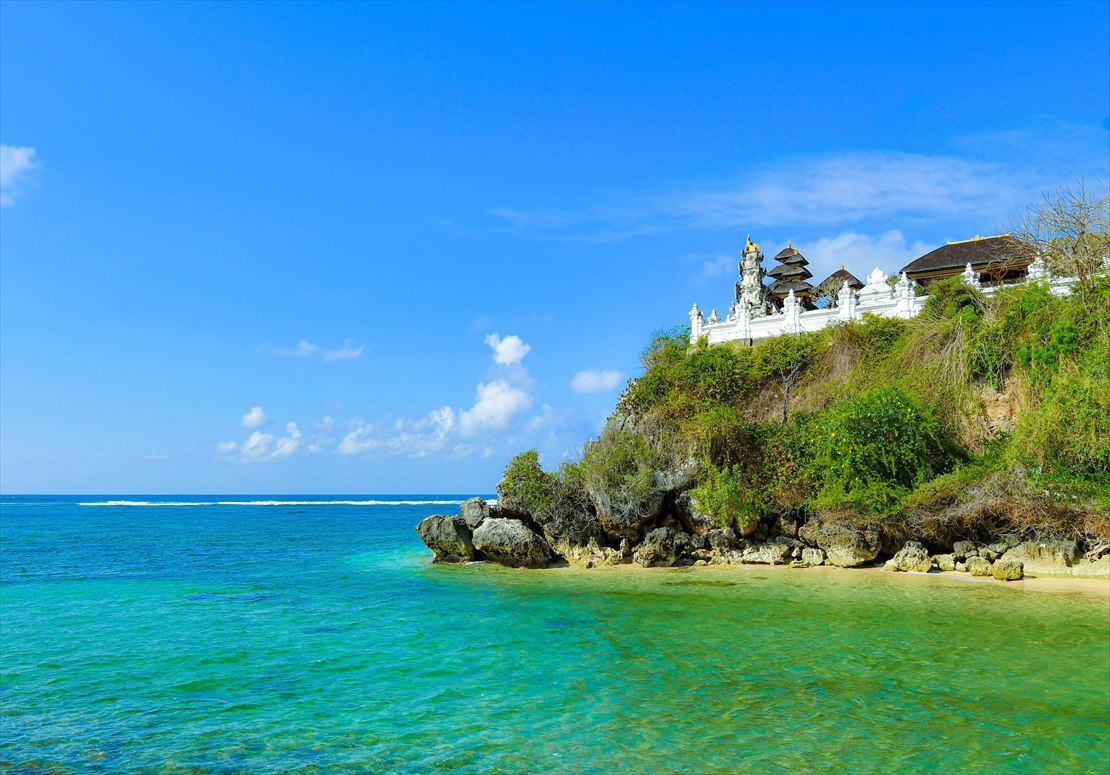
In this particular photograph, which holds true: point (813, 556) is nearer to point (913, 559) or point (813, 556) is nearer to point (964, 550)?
point (913, 559)

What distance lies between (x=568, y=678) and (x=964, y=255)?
2845 cm

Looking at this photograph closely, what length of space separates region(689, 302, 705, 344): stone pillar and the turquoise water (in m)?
13.4

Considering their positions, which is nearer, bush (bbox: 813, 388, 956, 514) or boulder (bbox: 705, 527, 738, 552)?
bush (bbox: 813, 388, 956, 514)

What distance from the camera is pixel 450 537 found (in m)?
26.6

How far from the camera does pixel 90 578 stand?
24.2m

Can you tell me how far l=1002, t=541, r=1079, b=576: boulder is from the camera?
62.8ft

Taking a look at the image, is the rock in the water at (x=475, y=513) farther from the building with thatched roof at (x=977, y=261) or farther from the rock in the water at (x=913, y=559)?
the building with thatched roof at (x=977, y=261)

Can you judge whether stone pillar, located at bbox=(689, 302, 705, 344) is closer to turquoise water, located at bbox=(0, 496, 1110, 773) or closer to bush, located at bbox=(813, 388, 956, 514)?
bush, located at bbox=(813, 388, 956, 514)

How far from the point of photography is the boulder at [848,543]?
22.1 metres

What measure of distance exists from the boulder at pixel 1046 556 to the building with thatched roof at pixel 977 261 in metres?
12.1

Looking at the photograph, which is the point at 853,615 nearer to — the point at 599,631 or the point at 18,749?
the point at 599,631

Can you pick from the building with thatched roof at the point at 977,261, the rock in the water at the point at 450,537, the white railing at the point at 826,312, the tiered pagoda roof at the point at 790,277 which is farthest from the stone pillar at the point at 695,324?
the rock in the water at the point at 450,537

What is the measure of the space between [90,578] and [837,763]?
82.1 ft

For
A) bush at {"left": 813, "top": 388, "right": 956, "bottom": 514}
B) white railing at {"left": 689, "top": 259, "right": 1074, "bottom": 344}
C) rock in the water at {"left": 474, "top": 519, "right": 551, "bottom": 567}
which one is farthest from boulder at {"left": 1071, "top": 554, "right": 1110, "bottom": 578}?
rock in the water at {"left": 474, "top": 519, "right": 551, "bottom": 567}
